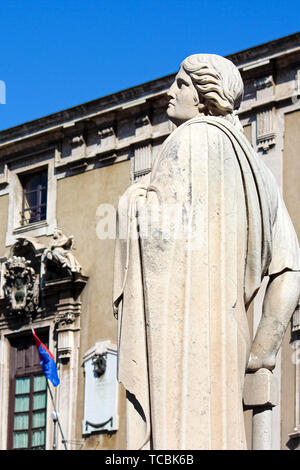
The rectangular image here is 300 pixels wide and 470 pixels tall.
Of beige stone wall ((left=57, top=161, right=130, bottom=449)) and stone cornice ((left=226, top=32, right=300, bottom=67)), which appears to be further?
beige stone wall ((left=57, top=161, right=130, bottom=449))

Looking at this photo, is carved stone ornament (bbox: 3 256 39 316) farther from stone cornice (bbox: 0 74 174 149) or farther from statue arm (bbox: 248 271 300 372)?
statue arm (bbox: 248 271 300 372)

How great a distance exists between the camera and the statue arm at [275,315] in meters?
5.70

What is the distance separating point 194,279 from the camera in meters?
5.46

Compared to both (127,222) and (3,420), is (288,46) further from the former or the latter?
(127,222)

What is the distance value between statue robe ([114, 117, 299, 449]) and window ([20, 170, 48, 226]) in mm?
18507

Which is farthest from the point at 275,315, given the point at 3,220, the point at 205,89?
the point at 3,220

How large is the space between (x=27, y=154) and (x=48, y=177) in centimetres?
87

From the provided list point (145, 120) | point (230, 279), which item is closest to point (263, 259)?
point (230, 279)

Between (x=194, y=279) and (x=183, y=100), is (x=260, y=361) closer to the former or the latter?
(x=194, y=279)

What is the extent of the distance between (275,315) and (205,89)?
41.4 inches

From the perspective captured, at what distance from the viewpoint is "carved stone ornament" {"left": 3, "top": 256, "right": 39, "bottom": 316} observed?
23.7 metres

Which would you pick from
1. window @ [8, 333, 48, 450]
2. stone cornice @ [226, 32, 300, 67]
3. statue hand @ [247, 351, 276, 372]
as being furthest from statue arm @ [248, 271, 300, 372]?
window @ [8, 333, 48, 450]

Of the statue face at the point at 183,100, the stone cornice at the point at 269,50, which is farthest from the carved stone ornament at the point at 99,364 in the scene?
the statue face at the point at 183,100
